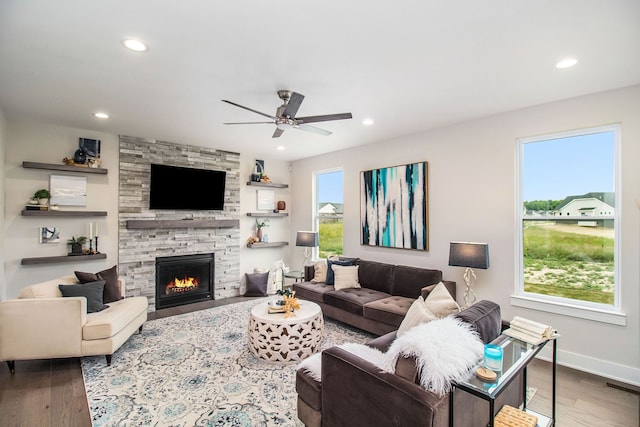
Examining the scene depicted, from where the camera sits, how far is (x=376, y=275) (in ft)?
15.4

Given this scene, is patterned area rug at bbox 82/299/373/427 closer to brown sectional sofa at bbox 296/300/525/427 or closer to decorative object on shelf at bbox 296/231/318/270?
brown sectional sofa at bbox 296/300/525/427

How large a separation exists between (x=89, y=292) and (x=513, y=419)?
421 centimetres

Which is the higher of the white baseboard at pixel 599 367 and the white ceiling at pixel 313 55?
the white ceiling at pixel 313 55

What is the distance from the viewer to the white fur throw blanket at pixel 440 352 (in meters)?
1.52

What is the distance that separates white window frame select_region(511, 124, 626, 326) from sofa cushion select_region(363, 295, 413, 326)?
4.26 ft

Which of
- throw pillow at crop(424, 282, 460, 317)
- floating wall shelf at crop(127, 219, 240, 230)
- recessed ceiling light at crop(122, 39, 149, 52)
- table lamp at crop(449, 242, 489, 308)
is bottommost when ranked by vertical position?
throw pillow at crop(424, 282, 460, 317)

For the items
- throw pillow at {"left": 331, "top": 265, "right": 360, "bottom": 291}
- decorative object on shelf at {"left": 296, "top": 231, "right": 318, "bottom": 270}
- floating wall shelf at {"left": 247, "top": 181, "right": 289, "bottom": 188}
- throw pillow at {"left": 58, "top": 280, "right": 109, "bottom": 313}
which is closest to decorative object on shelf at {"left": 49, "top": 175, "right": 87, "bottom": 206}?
throw pillow at {"left": 58, "top": 280, "right": 109, "bottom": 313}

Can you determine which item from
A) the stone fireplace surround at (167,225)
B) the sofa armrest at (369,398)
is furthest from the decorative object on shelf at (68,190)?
the sofa armrest at (369,398)

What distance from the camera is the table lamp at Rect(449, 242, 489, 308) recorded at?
11.5 feet

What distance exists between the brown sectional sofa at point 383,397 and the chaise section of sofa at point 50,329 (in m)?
2.32

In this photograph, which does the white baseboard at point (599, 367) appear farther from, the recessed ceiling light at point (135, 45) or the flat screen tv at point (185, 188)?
the flat screen tv at point (185, 188)

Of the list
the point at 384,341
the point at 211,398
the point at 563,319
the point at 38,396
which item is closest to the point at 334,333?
the point at 384,341

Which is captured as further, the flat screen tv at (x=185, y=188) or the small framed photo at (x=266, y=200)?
the small framed photo at (x=266, y=200)

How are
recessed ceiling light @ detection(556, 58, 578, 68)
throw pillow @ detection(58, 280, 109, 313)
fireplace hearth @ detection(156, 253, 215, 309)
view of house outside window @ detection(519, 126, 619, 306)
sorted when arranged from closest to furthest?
recessed ceiling light @ detection(556, 58, 578, 68)
view of house outside window @ detection(519, 126, 619, 306)
throw pillow @ detection(58, 280, 109, 313)
fireplace hearth @ detection(156, 253, 215, 309)
